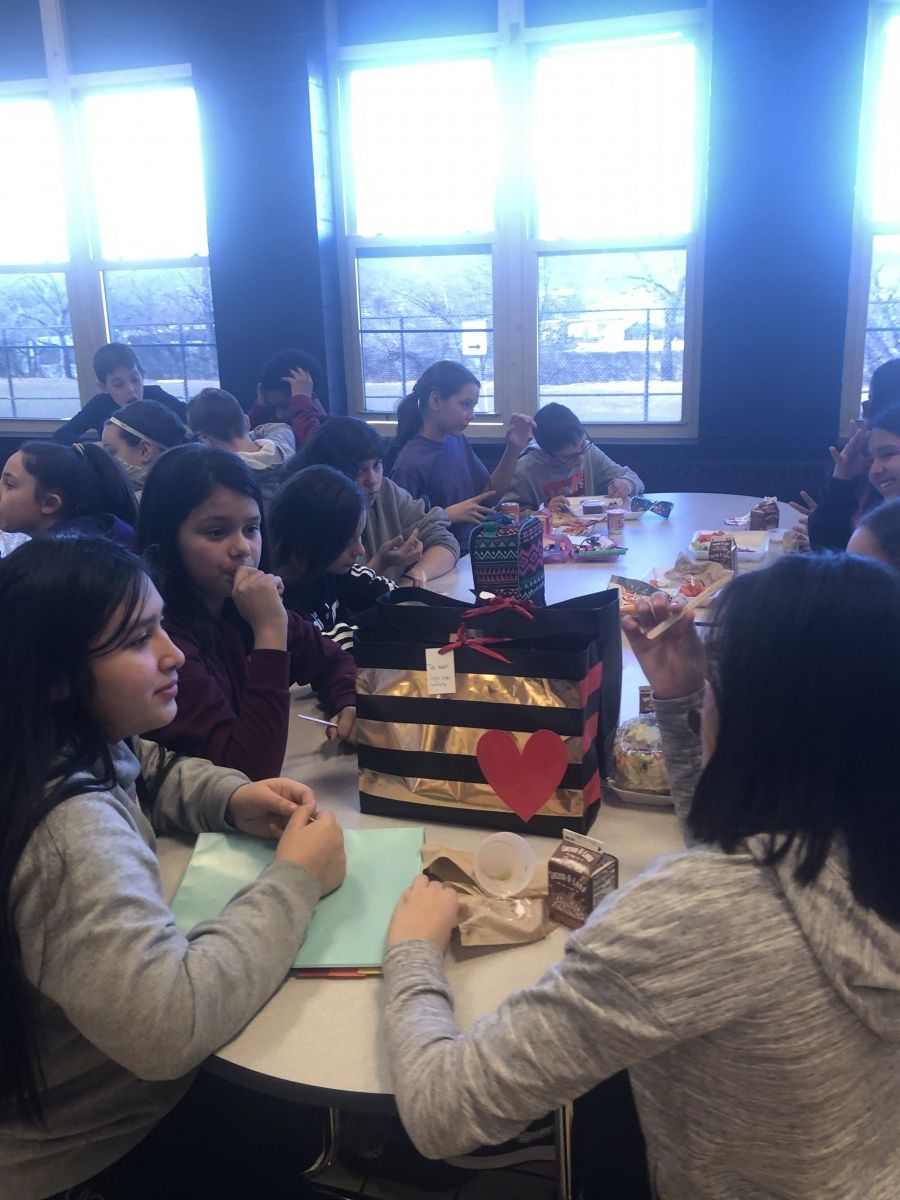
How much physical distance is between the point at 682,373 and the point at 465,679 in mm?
3931

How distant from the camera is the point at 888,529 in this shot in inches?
63.1

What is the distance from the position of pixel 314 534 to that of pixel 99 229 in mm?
4107

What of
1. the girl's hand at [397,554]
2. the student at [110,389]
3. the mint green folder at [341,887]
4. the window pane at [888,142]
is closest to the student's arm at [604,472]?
the girl's hand at [397,554]

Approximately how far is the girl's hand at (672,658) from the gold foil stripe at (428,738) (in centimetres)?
18

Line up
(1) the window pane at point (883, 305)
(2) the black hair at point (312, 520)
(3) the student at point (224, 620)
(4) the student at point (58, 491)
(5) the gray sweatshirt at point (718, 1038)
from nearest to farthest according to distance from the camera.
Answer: (5) the gray sweatshirt at point (718, 1038)
(3) the student at point (224, 620)
(2) the black hair at point (312, 520)
(4) the student at point (58, 491)
(1) the window pane at point (883, 305)

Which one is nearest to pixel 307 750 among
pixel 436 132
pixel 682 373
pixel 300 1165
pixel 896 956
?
pixel 300 1165

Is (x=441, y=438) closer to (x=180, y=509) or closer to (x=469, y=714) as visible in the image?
(x=180, y=509)

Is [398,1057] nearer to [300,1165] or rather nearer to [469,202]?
[300,1165]

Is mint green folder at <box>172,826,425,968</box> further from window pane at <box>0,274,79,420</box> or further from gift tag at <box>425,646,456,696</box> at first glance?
window pane at <box>0,274,79,420</box>

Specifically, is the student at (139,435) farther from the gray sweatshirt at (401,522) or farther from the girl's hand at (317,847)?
the girl's hand at (317,847)

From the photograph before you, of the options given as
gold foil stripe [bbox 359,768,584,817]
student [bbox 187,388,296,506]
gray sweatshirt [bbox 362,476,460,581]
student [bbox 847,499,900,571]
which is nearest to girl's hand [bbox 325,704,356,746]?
gold foil stripe [bbox 359,768,584,817]

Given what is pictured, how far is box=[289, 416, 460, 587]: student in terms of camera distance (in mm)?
Answer: 2596

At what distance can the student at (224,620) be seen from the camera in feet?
4.53

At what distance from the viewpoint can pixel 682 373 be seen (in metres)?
4.74
